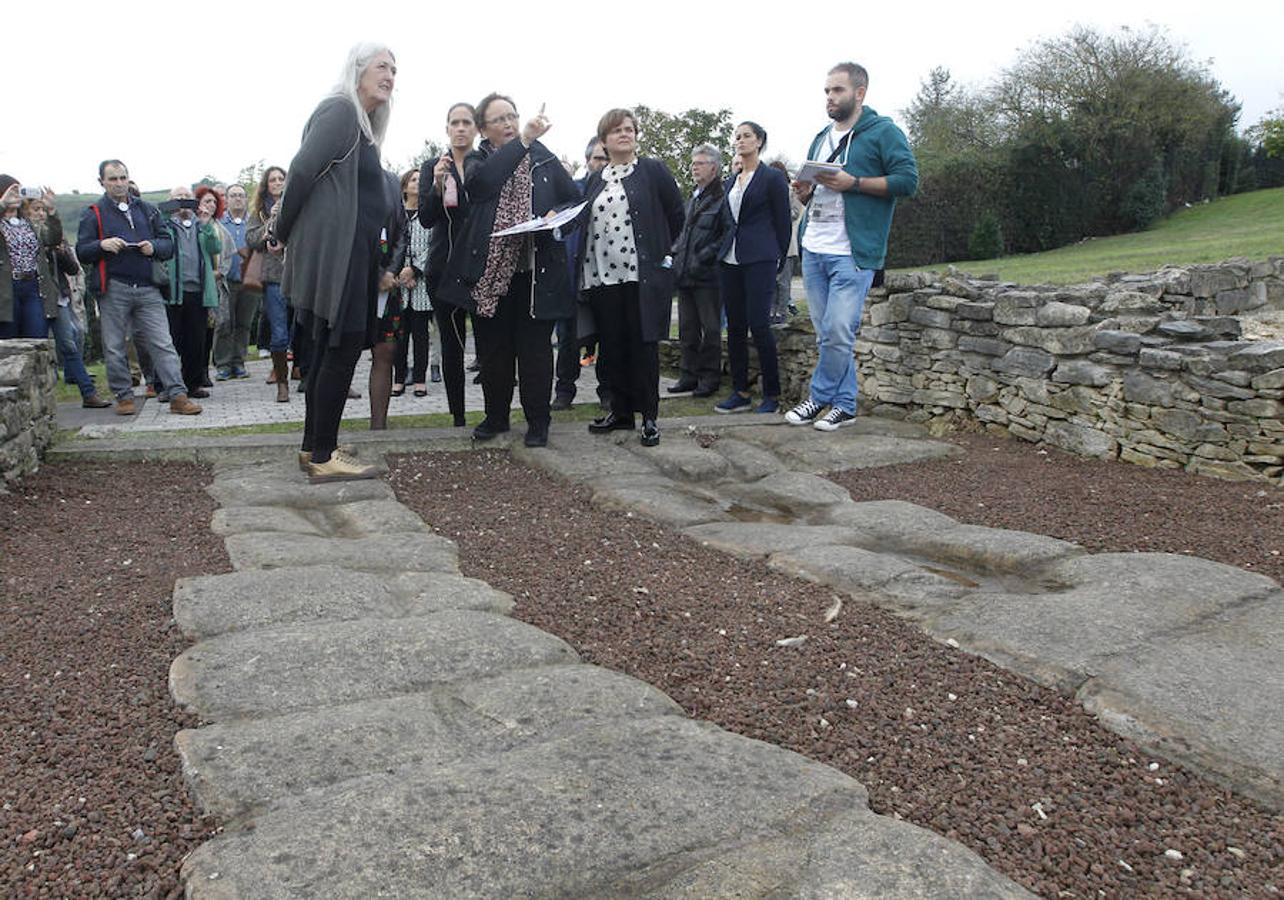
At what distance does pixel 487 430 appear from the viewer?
6738 millimetres

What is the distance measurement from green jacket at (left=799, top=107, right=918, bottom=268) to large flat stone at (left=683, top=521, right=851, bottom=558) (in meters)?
2.45

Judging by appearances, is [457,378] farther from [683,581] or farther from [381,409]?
[683,581]

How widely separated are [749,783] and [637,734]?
34 centimetres

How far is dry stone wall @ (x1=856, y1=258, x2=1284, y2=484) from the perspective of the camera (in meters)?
5.67

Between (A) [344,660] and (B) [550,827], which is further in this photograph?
(A) [344,660]

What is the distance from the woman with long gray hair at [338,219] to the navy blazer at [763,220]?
9.34ft

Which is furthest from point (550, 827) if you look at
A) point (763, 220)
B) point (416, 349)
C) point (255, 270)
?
point (255, 270)

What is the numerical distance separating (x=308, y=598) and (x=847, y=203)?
14.3 ft

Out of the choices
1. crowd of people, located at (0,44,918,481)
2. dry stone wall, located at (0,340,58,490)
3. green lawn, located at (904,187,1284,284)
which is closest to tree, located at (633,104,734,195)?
green lawn, located at (904,187,1284,284)

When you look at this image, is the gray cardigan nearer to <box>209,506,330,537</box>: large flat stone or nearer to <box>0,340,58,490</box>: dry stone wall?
<box>209,506,330,537</box>: large flat stone

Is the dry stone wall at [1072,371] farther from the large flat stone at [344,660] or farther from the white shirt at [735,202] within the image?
the large flat stone at [344,660]

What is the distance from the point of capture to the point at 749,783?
8.10ft

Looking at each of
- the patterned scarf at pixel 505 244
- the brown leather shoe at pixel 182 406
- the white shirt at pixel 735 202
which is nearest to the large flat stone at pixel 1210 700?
the patterned scarf at pixel 505 244

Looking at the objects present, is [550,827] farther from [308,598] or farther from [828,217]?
[828,217]
